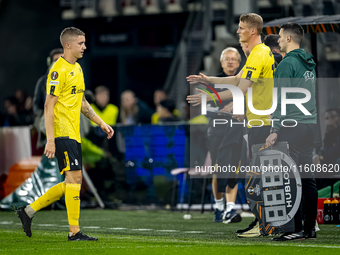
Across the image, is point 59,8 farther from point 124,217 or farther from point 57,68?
point 57,68

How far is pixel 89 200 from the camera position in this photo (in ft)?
41.5

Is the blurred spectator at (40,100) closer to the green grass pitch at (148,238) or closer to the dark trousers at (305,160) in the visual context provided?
the green grass pitch at (148,238)

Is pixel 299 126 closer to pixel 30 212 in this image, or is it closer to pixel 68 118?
pixel 68 118

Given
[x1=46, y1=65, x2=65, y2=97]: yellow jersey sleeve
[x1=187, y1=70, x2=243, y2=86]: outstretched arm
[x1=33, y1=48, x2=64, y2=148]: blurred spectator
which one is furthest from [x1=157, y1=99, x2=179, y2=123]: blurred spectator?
[x1=46, y1=65, x2=65, y2=97]: yellow jersey sleeve

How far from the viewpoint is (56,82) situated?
729cm

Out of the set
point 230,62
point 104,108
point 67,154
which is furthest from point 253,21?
point 104,108

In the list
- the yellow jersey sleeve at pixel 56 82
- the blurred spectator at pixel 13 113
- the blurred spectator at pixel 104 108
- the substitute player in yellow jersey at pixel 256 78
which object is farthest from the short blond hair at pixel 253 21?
the blurred spectator at pixel 13 113

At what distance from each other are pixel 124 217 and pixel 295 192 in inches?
160

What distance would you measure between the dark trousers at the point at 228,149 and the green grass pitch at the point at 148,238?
0.61 meters

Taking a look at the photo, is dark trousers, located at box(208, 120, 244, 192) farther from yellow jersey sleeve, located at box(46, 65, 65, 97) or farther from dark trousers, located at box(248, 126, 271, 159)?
yellow jersey sleeve, located at box(46, 65, 65, 97)

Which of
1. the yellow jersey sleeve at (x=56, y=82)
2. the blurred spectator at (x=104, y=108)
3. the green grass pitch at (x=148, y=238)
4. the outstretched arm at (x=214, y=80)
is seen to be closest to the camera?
the green grass pitch at (x=148, y=238)

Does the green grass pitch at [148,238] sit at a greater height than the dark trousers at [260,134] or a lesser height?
lesser

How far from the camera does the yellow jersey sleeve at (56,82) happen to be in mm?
7273

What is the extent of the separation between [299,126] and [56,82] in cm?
256
